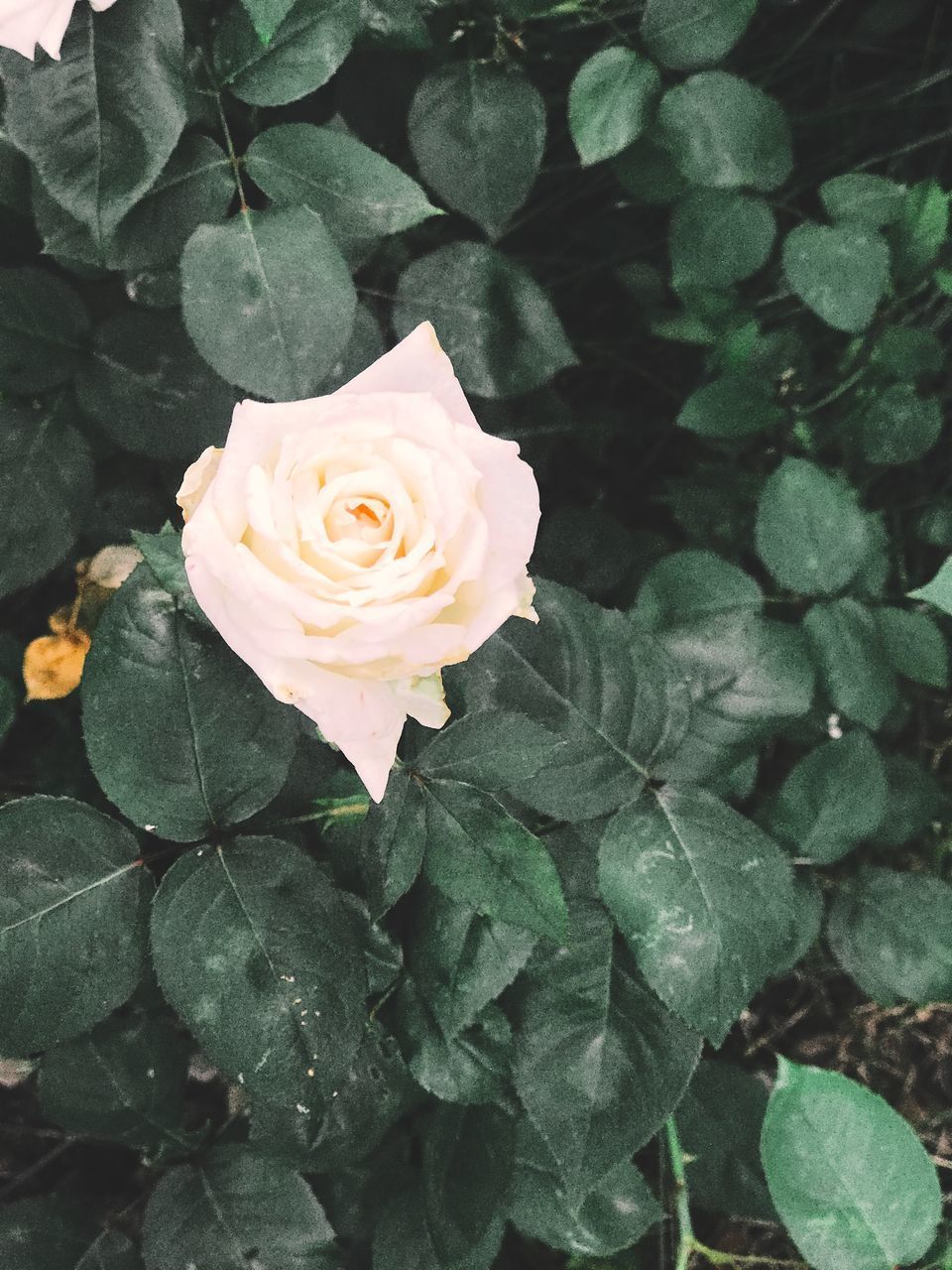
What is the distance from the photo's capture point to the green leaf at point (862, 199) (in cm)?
108

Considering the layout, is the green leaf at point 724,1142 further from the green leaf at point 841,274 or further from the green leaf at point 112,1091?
the green leaf at point 841,274

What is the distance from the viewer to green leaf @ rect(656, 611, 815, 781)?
3.01 ft

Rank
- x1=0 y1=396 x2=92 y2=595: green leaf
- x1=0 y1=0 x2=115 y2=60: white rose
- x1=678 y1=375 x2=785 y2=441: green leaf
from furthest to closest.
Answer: x1=678 y1=375 x2=785 y2=441: green leaf < x1=0 y1=396 x2=92 y2=595: green leaf < x1=0 y1=0 x2=115 y2=60: white rose

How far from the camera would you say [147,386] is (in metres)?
1.01

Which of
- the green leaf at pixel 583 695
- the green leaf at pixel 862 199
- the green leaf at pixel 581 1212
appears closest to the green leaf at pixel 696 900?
the green leaf at pixel 583 695

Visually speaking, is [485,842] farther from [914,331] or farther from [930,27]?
[930,27]

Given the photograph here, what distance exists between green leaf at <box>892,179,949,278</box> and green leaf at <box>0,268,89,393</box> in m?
0.90

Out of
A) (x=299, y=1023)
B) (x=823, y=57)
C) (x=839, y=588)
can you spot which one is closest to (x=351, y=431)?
(x=299, y=1023)

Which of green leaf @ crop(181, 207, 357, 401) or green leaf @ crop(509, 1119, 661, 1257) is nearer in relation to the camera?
green leaf @ crop(181, 207, 357, 401)

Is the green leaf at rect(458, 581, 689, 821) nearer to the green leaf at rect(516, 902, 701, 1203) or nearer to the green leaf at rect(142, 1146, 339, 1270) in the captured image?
the green leaf at rect(516, 902, 701, 1203)

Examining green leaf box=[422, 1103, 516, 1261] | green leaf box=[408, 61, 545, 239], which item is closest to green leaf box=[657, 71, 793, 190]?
green leaf box=[408, 61, 545, 239]

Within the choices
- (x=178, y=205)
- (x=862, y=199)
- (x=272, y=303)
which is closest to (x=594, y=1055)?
(x=272, y=303)

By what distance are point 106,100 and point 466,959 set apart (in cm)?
75

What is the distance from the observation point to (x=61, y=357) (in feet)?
3.26
